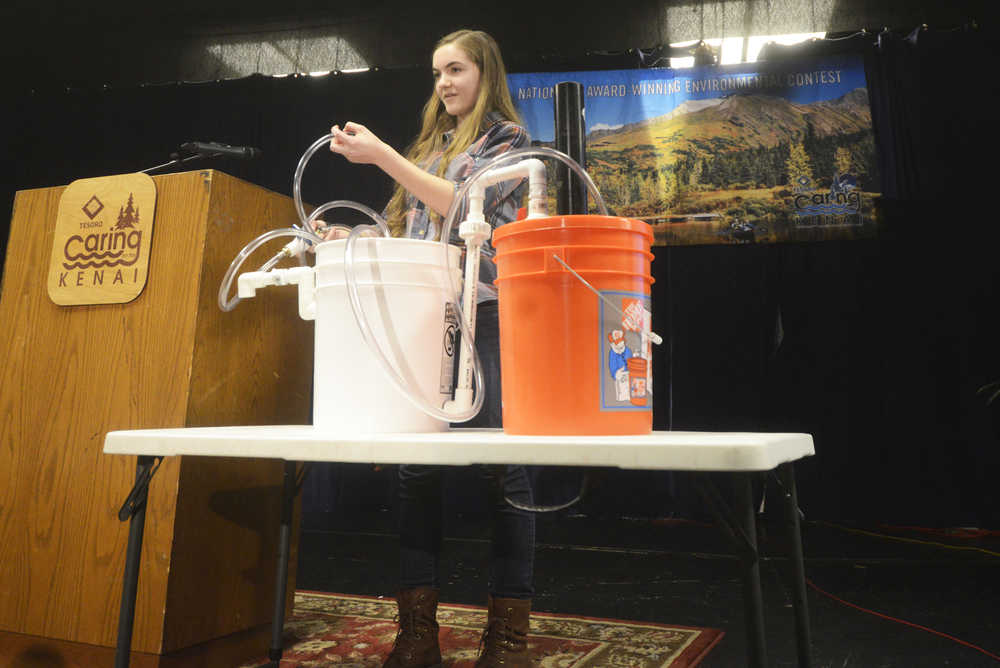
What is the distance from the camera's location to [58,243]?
130 centimetres

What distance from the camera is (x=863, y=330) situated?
156 inches

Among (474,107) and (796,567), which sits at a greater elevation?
(474,107)

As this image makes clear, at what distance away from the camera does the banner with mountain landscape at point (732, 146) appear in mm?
3779

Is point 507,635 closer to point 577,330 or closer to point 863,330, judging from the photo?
point 577,330

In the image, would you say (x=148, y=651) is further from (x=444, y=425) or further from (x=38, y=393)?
(x=444, y=425)

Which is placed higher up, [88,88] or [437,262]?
[88,88]

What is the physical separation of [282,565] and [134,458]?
0.31m

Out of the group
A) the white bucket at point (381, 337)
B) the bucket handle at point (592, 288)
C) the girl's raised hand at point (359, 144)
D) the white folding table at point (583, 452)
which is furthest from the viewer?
the girl's raised hand at point (359, 144)

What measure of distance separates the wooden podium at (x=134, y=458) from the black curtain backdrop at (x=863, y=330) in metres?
2.82

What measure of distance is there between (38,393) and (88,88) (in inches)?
173

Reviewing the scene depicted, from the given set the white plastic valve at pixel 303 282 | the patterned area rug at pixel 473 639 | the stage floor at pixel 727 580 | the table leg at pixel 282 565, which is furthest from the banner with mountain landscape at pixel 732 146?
the white plastic valve at pixel 303 282

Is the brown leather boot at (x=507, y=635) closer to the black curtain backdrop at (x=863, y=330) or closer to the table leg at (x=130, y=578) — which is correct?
the table leg at (x=130, y=578)

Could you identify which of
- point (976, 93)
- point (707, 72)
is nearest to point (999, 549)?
point (976, 93)

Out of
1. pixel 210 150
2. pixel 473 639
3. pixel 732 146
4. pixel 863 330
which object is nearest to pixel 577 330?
pixel 210 150
